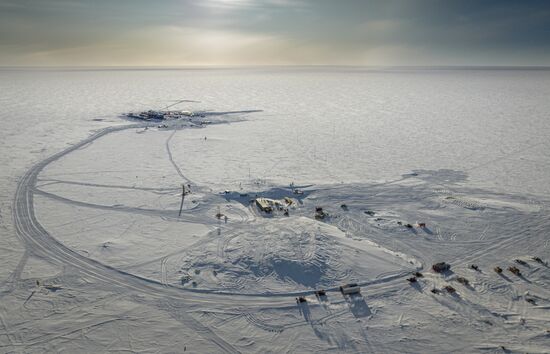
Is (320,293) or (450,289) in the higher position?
(450,289)

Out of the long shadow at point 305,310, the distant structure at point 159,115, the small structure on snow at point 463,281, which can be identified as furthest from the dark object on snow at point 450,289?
the distant structure at point 159,115

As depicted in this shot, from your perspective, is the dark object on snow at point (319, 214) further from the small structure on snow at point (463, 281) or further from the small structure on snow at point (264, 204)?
the small structure on snow at point (463, 281)

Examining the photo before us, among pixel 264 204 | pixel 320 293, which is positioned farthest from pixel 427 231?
pixel 264 204

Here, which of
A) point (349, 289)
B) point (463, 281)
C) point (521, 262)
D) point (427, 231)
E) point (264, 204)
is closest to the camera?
point (349, 289)

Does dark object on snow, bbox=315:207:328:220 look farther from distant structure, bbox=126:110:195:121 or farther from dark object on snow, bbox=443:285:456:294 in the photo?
distant structure, bbox=126:110:195:121

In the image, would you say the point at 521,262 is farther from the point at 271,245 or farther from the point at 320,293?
the point at 271,245

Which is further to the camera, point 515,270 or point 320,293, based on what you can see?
point 515,270

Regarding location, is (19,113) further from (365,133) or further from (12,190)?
(365,133)

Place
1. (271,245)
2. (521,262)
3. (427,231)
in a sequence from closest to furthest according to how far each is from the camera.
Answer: (521,262)
(271,245)
(427,231)

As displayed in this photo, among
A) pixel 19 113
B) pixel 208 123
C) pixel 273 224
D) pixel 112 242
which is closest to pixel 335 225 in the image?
pixel 273 224

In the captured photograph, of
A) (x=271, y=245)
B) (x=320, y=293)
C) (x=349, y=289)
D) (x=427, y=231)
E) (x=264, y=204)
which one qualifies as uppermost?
(x=264, y=204)

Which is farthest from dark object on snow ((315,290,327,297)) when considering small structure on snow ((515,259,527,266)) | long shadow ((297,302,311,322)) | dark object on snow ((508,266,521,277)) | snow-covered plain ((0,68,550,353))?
small structure on snow ((515,259,527,266))
